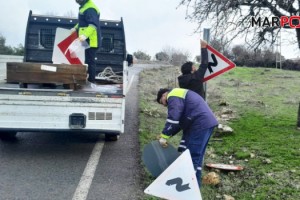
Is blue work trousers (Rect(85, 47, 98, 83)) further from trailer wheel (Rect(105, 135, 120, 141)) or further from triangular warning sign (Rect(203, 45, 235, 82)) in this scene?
triangular warning sign (Rect(203, 45, 235, 82))

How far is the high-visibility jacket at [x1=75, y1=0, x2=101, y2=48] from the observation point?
26.5 ft

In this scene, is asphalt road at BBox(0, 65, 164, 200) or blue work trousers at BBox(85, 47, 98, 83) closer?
asphalt road at BBox(0, 65, 164, 200)

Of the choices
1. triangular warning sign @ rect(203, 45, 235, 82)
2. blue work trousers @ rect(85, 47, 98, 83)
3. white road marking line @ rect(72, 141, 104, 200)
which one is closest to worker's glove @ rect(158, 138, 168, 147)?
white road marking line @ rect(72, 141, 104, 200)

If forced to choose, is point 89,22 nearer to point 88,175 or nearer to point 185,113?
point 88,175

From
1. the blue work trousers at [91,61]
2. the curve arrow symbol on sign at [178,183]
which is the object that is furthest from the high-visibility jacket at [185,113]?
the blue work trousers at [91,61]

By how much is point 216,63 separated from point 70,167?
273 cm

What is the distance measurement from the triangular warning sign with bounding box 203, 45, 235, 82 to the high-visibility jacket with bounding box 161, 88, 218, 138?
4.26 ft

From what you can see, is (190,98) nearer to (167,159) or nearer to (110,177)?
(167,159)

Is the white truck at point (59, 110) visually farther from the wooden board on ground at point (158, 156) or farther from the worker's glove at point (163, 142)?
the worker's glove at point (163, 142)

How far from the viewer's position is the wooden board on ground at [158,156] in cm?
521

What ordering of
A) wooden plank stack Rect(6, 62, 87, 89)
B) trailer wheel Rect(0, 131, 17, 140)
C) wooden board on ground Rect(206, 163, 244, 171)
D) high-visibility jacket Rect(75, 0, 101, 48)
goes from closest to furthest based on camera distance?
1. wooden board on ground Rect(206, 163, 244, 171)
2. wooden plank stack Rect(6, 62, 87, 89)
3. trailer wheel Rect(0, 131, 17, 140)
4. high-visibility jacket Rect(75, 0, 101, 48)

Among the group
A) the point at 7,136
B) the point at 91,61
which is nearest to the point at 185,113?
the point at 91,61

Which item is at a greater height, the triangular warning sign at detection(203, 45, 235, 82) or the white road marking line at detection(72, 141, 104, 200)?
the triangular warning sign at detection(203, 45, 235, 82)

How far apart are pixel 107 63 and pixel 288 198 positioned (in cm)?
546
